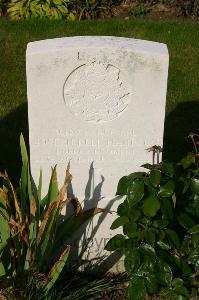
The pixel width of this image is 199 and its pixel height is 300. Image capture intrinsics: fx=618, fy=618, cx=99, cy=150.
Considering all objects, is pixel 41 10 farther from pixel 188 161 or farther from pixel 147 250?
pixel 147 250

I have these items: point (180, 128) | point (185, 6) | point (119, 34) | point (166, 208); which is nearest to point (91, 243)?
point (166, 208)

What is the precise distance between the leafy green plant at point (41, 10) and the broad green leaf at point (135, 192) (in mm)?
4906

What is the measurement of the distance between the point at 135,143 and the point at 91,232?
70 centimetres

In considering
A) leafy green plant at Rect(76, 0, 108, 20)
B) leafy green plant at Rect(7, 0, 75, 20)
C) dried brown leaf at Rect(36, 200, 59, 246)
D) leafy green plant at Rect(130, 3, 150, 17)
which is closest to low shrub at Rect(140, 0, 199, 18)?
leafy green plant at Rect(130, 3, 150, 17)

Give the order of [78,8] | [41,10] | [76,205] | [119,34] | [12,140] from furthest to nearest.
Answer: [78,8] → [41,10] → [119,34] → [12,140] → [76,205]

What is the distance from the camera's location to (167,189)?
3.51m

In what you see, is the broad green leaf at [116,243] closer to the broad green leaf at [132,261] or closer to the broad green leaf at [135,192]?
the broad green leaf at [132,261]

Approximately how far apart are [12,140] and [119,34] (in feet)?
8.84

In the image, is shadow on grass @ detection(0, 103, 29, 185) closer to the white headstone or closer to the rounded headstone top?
the white headstone

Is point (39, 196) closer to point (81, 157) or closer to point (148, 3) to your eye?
point (81, 157)

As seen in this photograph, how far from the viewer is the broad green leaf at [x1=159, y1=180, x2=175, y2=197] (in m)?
3.50

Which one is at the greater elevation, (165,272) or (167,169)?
(167,169)

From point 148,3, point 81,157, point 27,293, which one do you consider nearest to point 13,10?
point 148,3

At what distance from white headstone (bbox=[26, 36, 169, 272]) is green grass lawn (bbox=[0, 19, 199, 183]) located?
1.29m
